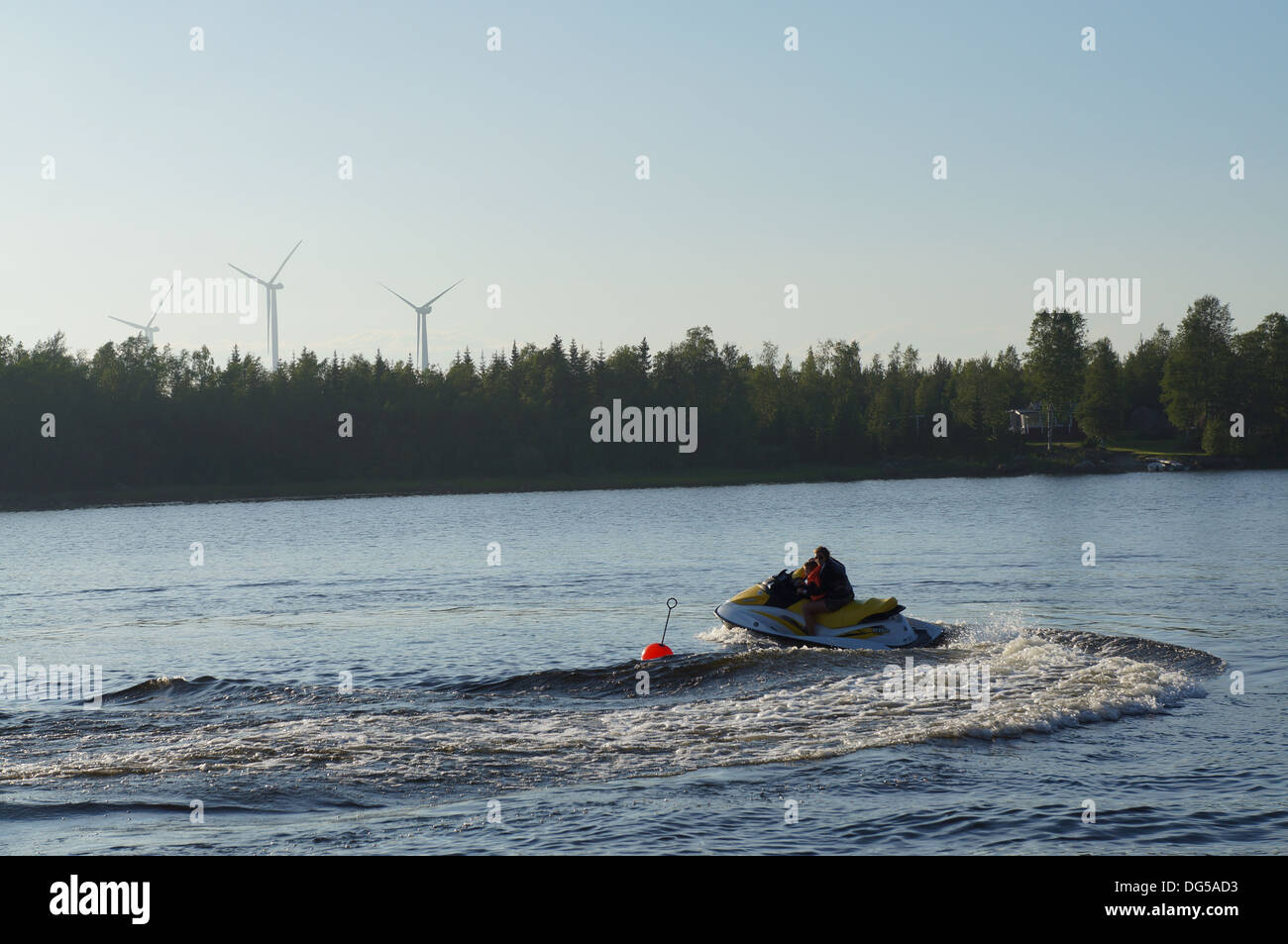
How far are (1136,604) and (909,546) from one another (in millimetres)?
16410

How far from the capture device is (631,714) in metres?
17.0

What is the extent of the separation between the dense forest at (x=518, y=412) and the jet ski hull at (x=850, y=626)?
92074 mm

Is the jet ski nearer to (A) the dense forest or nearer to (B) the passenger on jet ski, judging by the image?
(B) the passenger on jet ski

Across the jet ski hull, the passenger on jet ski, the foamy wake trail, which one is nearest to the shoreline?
the jet ski hull

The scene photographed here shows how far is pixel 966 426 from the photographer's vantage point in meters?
129

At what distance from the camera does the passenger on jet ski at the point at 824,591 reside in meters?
22.5

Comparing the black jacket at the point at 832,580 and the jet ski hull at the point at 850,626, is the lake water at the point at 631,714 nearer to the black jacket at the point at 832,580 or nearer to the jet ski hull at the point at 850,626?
the jet ski hull at the point at 850,626

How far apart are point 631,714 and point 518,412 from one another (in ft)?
370

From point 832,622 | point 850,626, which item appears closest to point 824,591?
point 832,622

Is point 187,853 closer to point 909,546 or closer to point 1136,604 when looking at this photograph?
point 1136,604

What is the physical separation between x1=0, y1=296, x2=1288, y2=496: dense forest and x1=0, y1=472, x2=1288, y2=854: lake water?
242 feet

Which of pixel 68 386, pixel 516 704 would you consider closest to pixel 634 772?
pixel 516 704

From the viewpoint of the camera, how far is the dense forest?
110875mm
